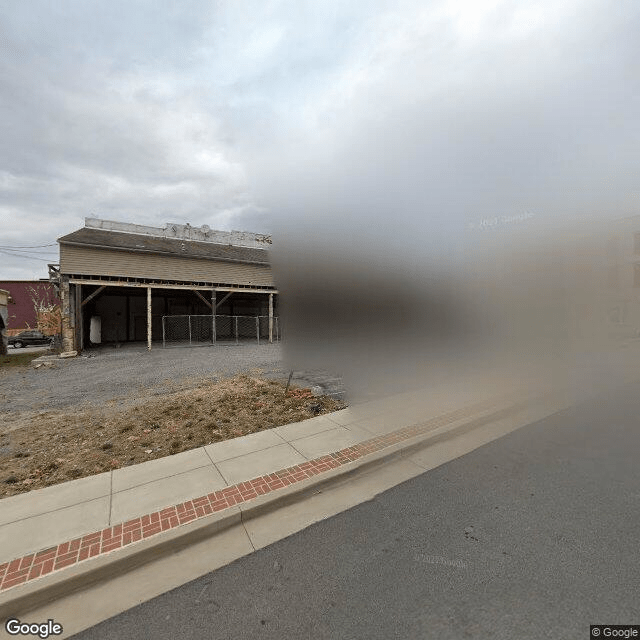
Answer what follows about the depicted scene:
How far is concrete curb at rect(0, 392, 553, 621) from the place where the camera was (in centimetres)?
210

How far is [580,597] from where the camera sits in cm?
Answer: 200

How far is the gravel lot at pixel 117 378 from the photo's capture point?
22.5ft

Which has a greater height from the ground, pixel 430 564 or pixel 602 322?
pixel 602 322

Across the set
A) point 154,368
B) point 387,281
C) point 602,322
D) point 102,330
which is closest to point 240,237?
point 102,330

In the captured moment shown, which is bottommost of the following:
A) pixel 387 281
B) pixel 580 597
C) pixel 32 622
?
pixel 32 622

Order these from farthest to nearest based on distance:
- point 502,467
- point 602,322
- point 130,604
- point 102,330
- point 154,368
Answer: point 102,330
point 602,322
point 154,368
point 502,467
point 130,604

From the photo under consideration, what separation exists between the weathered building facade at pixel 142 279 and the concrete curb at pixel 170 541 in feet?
25.4

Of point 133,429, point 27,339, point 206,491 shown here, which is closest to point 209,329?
point 27,339

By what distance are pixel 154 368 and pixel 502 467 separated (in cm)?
1031

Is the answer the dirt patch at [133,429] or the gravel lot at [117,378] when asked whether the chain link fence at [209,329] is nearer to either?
the gravel lot at [117,378]

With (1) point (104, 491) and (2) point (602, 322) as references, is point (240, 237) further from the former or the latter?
(1) point (104, 491)

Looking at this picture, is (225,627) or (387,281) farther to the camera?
(387,281)

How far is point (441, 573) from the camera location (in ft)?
7.33

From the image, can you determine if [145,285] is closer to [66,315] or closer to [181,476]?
[66,315]
